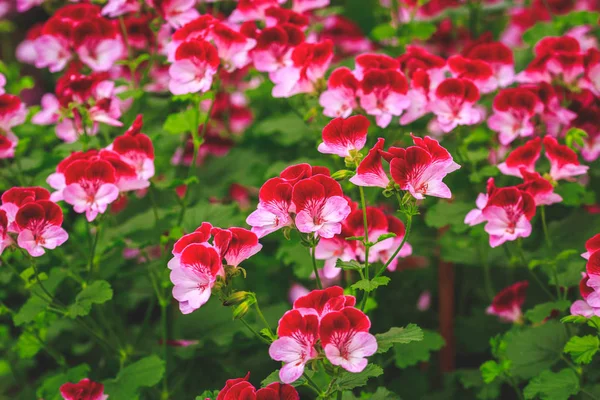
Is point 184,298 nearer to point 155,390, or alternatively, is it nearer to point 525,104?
point 155,390

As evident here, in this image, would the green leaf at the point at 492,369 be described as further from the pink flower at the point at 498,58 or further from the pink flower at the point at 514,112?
the pink flower at the point at 498,58

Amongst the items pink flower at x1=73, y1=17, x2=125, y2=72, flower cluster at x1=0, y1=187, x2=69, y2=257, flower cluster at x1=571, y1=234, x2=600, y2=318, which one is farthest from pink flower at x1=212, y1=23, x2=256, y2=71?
flower cluster at x1=571, y1=234, x2=600, y2=318

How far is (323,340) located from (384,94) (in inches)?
27.0

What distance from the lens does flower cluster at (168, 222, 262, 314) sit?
1053 mm

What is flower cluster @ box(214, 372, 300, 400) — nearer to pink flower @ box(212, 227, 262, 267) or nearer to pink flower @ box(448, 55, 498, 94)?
pink flower @ box(212, 227, 262, 267)

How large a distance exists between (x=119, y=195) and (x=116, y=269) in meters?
0.46

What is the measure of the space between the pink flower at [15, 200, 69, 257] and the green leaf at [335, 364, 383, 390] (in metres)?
0.61

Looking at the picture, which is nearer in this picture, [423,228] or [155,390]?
[155,390]

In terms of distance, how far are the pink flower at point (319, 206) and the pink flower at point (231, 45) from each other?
57 cm

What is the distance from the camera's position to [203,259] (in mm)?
1053

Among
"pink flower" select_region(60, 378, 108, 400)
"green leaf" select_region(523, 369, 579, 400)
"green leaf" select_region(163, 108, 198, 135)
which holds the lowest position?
"pink flower" select_region(60, 378, 108, 400)

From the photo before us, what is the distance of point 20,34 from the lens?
4918mm

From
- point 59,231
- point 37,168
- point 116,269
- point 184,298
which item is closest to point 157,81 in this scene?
point 37,168

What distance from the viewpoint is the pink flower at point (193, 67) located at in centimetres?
146
